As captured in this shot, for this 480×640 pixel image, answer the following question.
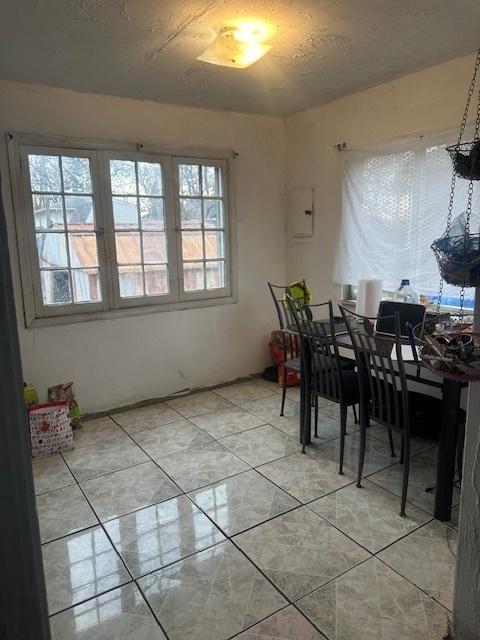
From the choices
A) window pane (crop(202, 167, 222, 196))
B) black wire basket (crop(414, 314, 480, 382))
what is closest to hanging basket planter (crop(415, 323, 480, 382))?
black wire basket (crop(414, 314, 480, 382))

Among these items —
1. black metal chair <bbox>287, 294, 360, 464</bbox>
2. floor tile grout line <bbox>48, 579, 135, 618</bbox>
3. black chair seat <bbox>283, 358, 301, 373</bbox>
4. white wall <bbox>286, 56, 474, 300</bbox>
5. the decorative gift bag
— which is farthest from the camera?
black chair seat <bbox>283, 358, 301, 373</bbox>

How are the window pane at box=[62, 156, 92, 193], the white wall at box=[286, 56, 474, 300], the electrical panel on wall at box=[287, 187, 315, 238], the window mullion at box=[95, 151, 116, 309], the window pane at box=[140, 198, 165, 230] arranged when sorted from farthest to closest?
the electrical panel on wall at box=[287, 187, 315, 238], the window pane at box=[140, 198, 165, 230], the window mullion at box=[95, 151, 116, 309], the window pane at box=[62, 156, 92, 193], the white wall at box=[286, 56, 474, 300]

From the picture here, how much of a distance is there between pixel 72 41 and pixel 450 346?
233 cm

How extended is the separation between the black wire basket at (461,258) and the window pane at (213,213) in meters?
2.68

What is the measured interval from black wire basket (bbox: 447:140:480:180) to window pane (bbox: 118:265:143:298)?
2.55m

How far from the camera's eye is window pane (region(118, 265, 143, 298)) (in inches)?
133

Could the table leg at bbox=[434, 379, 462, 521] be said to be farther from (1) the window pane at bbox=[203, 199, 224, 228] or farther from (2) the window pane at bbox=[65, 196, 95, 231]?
(2) the window pane at bbox=[65, 196, 95, 231]

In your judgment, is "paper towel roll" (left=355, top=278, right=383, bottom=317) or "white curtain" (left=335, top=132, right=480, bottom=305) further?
"paper towel roll" (left=355, top=278, right=383, bottom=317)

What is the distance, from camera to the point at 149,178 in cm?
339

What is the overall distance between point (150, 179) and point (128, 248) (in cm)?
56

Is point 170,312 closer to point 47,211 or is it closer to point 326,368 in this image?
point 47,211

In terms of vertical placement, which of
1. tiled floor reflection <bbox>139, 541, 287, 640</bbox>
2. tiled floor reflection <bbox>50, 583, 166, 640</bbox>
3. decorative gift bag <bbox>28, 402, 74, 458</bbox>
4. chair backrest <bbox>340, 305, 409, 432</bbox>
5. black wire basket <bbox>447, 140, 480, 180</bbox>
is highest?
black wire basket <bbox>447, 140, 480, 180</bbox>

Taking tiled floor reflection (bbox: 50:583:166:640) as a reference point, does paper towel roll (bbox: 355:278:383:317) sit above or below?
above

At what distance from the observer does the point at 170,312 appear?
3609mm
